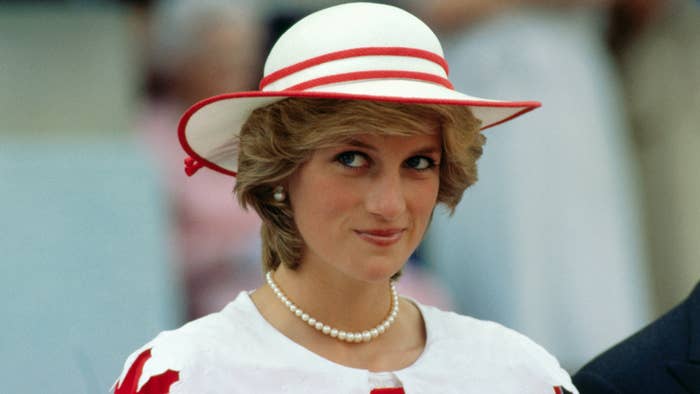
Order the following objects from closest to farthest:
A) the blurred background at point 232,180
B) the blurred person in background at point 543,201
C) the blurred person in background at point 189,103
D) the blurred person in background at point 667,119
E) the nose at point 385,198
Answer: the nose at point 385,198 → the blurred background at point 232,180 → the blurred person in background at point 189,103 → the blurred person in background at point 543,201 → the blurred person in background at point 667,119

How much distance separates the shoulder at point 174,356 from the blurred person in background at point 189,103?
6.41 feet

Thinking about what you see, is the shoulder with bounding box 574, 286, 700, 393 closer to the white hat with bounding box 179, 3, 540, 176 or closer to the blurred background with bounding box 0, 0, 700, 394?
the white hat with bounding box 179, 3, 540, 176

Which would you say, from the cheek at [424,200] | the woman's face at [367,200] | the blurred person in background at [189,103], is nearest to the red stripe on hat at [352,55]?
the woman's face at [367,200]

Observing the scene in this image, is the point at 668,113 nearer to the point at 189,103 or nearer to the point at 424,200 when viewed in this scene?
the point at 189,103

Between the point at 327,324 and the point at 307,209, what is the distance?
267 mm

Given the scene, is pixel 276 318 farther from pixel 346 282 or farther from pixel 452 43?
pixel 452 43

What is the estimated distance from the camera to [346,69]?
2.60 meters

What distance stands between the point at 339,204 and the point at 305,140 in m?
0.15

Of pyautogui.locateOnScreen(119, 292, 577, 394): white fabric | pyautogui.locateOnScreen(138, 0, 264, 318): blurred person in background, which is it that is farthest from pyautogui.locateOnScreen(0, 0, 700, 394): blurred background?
pyautogui.locateOnScreen(119, 292, 577, 394): white fabric

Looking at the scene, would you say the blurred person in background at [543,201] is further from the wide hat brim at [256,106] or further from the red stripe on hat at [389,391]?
the red stripe on hat at [389,391]

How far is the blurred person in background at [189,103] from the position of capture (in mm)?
4672

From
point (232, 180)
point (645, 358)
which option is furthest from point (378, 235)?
point (232, 180)

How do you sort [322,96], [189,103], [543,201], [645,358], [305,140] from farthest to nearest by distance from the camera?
[543,201]
[189,103]
[645,358]
[305,140]
[322,96]

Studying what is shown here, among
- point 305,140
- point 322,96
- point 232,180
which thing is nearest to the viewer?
point 322,96
